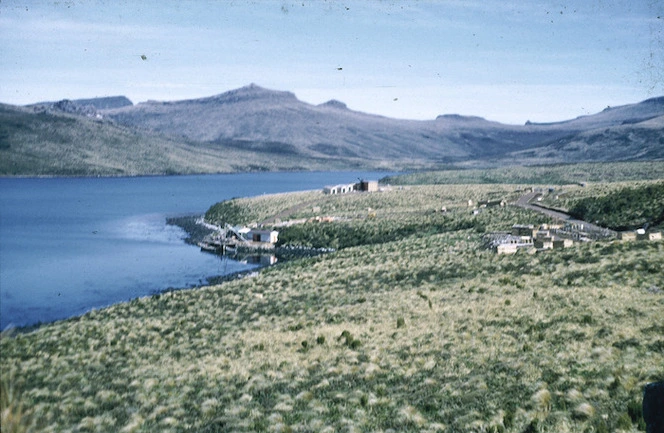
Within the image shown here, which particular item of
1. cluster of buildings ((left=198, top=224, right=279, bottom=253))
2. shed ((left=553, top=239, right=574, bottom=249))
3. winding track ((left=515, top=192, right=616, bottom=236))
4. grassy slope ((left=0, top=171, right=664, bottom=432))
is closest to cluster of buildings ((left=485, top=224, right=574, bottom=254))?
shed ((left=553, top=239, right=574, bottom=249))

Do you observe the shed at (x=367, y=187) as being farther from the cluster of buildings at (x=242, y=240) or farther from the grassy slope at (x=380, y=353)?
the grassy slope at (x=380, y=353)

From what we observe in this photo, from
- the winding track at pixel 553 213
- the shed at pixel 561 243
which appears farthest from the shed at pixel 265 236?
the shed at pixel 561 243

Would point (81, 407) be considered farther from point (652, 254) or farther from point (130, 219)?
point (130, 219)

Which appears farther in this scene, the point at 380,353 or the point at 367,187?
the point at 367,187

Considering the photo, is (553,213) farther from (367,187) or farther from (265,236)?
(367,187)

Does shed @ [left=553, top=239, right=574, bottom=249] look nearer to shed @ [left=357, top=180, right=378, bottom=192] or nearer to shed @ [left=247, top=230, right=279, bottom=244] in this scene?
shed @ [left=247, top=230, right=279, bottom=244]

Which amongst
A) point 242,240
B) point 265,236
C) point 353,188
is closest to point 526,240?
point 265,236
